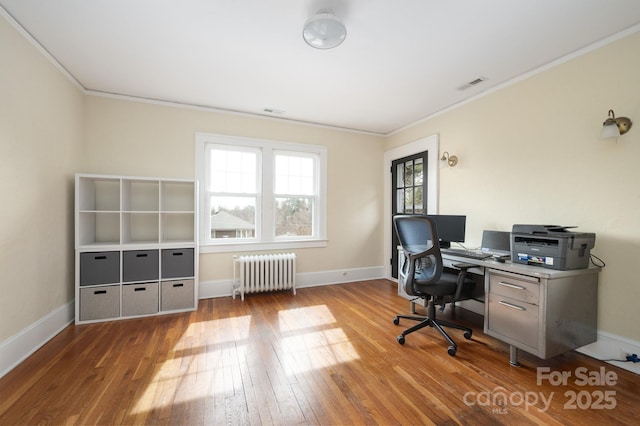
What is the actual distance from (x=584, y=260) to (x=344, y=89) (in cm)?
281

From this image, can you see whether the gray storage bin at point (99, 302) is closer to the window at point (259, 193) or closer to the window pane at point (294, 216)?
the window at point (259, 193)

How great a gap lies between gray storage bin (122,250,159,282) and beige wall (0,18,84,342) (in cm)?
55

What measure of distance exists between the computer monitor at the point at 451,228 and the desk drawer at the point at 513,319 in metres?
0.98

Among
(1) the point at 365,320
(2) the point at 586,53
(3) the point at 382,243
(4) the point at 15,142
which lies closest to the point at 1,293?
(4) the point at 15,142

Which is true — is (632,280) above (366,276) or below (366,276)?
above

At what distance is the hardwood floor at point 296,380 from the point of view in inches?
62.3

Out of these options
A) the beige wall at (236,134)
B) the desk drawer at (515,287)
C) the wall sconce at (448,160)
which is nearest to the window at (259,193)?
the beige wall at (236,134)

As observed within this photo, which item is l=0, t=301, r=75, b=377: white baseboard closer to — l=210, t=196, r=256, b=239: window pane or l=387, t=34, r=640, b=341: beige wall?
l=210, t=196, r=256, b=239: window pane

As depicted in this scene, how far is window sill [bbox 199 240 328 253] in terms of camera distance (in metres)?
3.77

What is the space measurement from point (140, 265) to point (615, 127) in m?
4.68

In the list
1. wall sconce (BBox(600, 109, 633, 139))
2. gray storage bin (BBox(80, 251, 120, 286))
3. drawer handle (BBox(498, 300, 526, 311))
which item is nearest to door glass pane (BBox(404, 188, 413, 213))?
drawer handle (BBox(498, 300, 526, 311))

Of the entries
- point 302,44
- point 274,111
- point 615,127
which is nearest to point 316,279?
point 274,111

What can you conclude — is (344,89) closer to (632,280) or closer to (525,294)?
(525,294)

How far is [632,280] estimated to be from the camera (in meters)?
2.09
